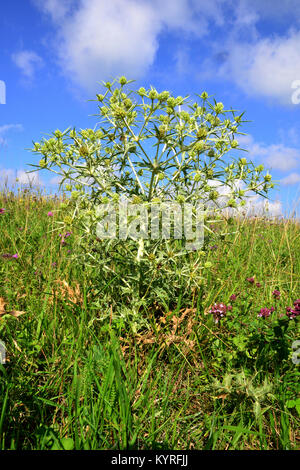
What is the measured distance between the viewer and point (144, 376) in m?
1.87

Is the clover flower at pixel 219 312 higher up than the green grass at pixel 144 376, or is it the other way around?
the clover flower at pixel 219 312

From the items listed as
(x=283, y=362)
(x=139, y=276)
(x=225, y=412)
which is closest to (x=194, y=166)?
(x=139, y=276)

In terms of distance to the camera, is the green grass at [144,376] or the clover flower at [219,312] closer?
the green grass at [144,376]

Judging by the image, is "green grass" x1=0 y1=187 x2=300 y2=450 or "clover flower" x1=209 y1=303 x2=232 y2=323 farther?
"clover flower" x1=209 y1=303 x2=232 y2=323

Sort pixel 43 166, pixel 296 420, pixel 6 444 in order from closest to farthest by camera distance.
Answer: pixel 6 444 → pixel 296 420 → pixel 43 166

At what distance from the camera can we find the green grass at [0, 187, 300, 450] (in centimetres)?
154

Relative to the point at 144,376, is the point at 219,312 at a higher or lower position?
higher

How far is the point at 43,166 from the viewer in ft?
7.33

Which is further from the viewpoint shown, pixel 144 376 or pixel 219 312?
pixel 219 312

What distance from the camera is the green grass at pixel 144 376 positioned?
1538mm

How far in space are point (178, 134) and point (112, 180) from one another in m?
0.55

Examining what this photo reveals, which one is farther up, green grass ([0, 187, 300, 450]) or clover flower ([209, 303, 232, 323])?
clover flower ([209, 303, 232, 323])

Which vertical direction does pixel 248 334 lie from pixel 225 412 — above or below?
above

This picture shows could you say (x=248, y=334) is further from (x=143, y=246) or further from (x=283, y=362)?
(x=143, y=246)
